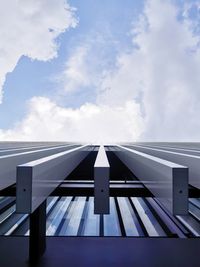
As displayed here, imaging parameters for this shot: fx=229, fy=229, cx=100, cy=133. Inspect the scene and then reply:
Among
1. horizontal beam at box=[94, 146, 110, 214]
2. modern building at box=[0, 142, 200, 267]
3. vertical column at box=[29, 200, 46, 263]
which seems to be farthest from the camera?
vertical column at box=[29, 200, 46, 263]

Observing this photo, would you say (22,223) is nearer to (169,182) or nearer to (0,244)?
(0,244)

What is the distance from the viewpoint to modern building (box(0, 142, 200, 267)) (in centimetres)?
167

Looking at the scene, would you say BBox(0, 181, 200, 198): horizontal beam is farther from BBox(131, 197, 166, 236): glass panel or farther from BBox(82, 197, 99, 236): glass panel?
BBox(82, 197, 99, 236): glass panel

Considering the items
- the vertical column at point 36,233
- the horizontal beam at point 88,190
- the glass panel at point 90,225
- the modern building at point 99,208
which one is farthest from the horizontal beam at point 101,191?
the glass panel at point 90,225

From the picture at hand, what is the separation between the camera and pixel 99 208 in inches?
71.0

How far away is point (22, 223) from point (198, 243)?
3934mm

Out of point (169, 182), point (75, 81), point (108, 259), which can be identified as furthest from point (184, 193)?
point (75, 81)

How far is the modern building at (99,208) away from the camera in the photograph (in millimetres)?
1668

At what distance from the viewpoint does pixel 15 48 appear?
6.96m

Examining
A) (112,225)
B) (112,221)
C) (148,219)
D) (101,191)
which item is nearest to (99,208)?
(101,191)

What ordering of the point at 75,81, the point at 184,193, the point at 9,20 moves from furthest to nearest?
1. the point at 75,81
2. the point at 9,20
3. the point at 184,193

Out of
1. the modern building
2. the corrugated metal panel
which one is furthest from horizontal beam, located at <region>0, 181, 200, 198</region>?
the corrugated metal panel

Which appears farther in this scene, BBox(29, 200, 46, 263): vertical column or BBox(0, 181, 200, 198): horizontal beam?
BBox(29, 200, 46, 263): vertical column

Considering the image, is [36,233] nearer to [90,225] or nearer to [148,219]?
[90,225]
